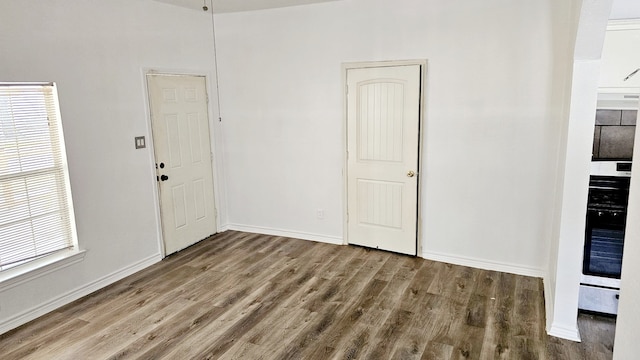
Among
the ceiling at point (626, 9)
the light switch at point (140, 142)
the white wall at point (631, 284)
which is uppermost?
the ceiling at point (626, 9)

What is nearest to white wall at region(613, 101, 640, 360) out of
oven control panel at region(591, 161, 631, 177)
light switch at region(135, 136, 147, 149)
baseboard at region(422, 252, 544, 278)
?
oven control panel at region(591, 161, 631, 177)

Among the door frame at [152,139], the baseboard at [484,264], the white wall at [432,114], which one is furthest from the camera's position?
the door frame at [152,139]

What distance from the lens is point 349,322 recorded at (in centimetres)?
335

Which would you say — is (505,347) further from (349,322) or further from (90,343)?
(90,343)

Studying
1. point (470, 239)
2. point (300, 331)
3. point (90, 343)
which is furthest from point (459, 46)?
point (90, 343)

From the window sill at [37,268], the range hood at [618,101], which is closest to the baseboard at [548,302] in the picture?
the range hood at [618,101]

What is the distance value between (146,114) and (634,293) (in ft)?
14.2

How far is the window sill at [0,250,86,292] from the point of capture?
3.28 meters

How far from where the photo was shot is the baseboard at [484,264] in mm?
4111

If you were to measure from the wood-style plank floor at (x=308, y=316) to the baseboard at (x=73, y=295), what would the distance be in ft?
0.22

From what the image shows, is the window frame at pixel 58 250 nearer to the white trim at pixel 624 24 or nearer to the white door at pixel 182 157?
the white door at pixel 182 157

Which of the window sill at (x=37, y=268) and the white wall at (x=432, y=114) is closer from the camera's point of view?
the window sill at (x=37, y=268)

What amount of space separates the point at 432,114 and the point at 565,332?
88.5 inches

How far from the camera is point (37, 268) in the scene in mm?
3445
